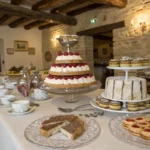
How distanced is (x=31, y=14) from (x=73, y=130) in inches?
154

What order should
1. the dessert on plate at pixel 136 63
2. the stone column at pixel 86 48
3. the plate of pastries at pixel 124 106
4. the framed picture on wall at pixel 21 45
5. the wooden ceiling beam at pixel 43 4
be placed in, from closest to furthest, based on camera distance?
the plate of pastries at pixel 124 106
the dessert on plate at pixel 136 63
the wooden ceiling beam at pixel 43 4
the stone column at pixel 86 48
the framed picture on wall at pixel 21 45

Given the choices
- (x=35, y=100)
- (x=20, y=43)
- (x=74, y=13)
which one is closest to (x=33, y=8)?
(x=74, y=13)

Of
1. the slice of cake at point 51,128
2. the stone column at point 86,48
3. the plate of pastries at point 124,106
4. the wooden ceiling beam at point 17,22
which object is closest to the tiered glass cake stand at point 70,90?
the plate of pastries at point 124,106

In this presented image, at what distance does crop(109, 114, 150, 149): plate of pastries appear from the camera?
1.81 ft

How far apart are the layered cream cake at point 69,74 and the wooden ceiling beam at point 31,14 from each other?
2.96 m

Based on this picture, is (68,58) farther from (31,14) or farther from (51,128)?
(31,14)

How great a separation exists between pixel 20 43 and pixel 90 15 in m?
2.77

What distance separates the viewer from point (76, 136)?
1.96 ft

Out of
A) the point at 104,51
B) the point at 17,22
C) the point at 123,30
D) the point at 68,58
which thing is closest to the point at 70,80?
the point at 68,58

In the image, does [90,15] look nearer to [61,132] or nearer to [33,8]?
[33,8]

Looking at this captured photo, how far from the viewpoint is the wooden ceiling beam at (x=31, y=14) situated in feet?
11.7

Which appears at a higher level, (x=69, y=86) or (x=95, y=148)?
(x=69, y=86)

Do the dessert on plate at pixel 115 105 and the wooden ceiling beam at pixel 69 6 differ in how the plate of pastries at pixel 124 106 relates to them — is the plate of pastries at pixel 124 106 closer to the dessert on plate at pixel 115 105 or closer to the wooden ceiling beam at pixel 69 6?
the dessert on plate at pixel 115 105

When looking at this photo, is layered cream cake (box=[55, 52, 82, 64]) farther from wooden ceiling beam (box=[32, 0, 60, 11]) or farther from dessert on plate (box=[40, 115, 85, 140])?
wooden ceiling beam (box=[32, 0, 60, 11])
